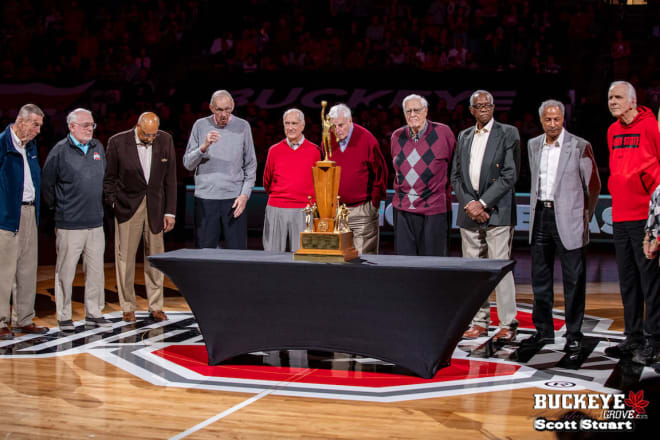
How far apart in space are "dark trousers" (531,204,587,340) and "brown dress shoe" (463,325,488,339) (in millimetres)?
414

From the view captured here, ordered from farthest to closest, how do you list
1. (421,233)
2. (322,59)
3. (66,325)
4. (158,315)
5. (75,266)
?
(322,59)
(158,315)
(75,266)
(66,325)
(421,233)

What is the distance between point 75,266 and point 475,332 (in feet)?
10.8

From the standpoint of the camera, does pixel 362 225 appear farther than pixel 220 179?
No

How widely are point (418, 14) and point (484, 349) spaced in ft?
34.0

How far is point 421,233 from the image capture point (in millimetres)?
5566

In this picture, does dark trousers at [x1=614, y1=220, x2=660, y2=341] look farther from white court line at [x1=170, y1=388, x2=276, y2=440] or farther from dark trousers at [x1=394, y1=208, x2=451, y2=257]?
white court line at [x1=170, y1=388, x2=276, y2=440]

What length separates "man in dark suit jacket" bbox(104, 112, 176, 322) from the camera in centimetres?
605

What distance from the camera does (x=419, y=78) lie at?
1212cm

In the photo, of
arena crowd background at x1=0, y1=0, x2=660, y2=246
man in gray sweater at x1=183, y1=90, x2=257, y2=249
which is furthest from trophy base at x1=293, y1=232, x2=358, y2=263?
arena crowd background at x1=0, y1=0, x2=660, y2=246

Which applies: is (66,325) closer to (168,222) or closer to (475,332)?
(168,222)

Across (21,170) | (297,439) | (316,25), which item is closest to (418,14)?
(316,25)

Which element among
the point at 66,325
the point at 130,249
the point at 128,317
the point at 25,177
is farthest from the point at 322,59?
the point at 66,325

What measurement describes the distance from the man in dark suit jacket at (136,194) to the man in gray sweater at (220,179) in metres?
0.30

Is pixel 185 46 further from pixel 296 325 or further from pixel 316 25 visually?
pixel 296 325
